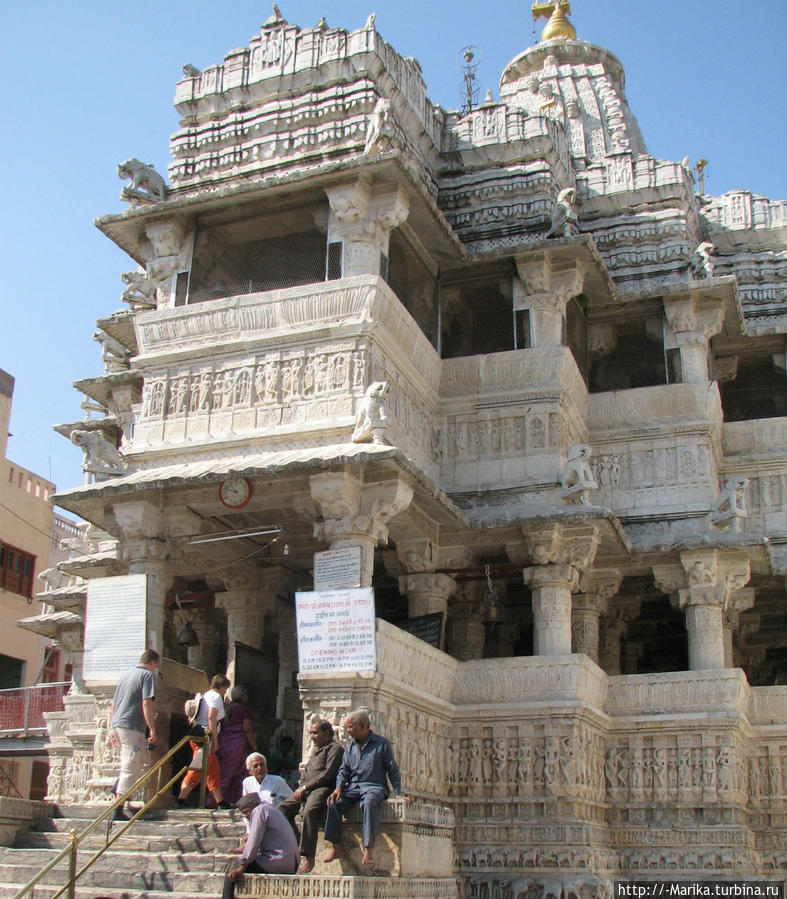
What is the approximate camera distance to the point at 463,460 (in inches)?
701

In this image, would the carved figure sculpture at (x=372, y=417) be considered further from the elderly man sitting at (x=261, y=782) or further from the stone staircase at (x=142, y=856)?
the stone staircase at (x=142, y=856)

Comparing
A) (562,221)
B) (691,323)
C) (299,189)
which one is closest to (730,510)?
(691,323)

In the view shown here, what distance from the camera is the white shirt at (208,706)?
43.3 feet

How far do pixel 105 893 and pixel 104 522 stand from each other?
19.6 ft

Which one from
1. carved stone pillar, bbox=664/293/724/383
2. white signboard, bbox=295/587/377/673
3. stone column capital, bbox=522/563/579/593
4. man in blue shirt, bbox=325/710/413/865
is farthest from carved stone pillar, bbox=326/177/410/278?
man in blue shirt, bbox=325/710/413/865

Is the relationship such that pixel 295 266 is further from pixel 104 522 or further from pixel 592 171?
pixel 592 171

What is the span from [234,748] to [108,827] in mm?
2099

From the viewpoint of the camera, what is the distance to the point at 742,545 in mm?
17109

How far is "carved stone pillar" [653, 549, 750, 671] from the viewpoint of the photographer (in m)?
17.4

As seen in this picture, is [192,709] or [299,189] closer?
[192,709]

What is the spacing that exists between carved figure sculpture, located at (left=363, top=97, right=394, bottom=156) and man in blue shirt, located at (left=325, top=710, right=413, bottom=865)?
334 inches

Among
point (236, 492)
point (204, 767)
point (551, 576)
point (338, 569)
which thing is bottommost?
point (204, 767)

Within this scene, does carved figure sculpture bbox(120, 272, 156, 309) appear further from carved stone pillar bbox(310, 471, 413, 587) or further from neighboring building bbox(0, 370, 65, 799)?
neighboring building bbox(0, 370, 65, 799)

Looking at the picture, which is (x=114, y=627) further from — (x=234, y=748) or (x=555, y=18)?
(x=555, y=18)
